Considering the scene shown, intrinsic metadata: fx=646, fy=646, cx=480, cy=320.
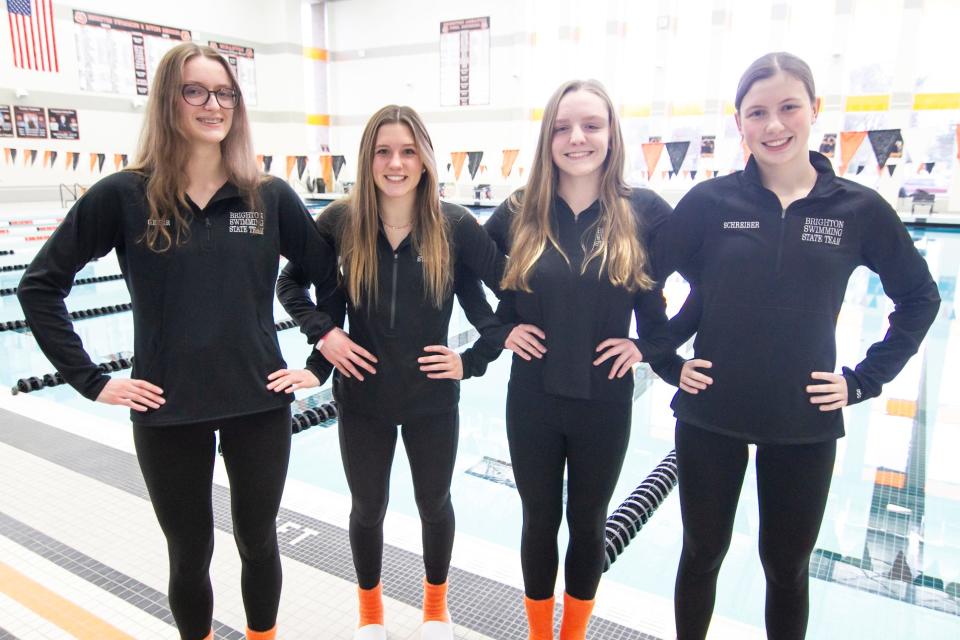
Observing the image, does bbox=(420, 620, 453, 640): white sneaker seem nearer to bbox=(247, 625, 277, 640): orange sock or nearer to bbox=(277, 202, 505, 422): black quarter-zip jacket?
bbox=(247, 625, 277, 640): orange sock

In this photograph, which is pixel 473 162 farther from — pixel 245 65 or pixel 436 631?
pixel 436 631

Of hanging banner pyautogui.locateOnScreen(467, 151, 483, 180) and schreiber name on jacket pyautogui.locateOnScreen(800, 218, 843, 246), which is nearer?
schreiber name on jacket pyautogui.locateOnScreen(800, 218, 843, 246)

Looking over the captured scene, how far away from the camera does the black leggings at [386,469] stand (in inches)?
69.1

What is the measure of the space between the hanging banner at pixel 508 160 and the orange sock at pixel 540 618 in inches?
615

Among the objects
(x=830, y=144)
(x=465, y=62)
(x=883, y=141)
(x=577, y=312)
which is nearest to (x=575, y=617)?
(x=577, y=312)

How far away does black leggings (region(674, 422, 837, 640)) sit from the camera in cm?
146

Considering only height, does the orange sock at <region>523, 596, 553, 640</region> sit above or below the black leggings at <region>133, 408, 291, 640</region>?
below

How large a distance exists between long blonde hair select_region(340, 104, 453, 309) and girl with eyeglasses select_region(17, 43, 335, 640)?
0.19 meters

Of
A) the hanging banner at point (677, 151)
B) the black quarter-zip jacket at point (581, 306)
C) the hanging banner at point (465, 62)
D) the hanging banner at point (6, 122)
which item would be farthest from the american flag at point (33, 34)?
the black quarter-zip jacket at point (581, 306)

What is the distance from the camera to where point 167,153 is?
1.46 metres

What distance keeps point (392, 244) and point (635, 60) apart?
15221 mm

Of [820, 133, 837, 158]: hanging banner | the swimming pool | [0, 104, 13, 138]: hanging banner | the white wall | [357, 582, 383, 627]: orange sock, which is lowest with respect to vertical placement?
the swimming pool

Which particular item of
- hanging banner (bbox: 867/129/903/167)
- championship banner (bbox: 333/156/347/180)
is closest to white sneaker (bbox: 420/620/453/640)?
hanging banner (bbox: 867/129/903/167)

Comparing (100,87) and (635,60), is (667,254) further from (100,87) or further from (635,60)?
(100,87)
